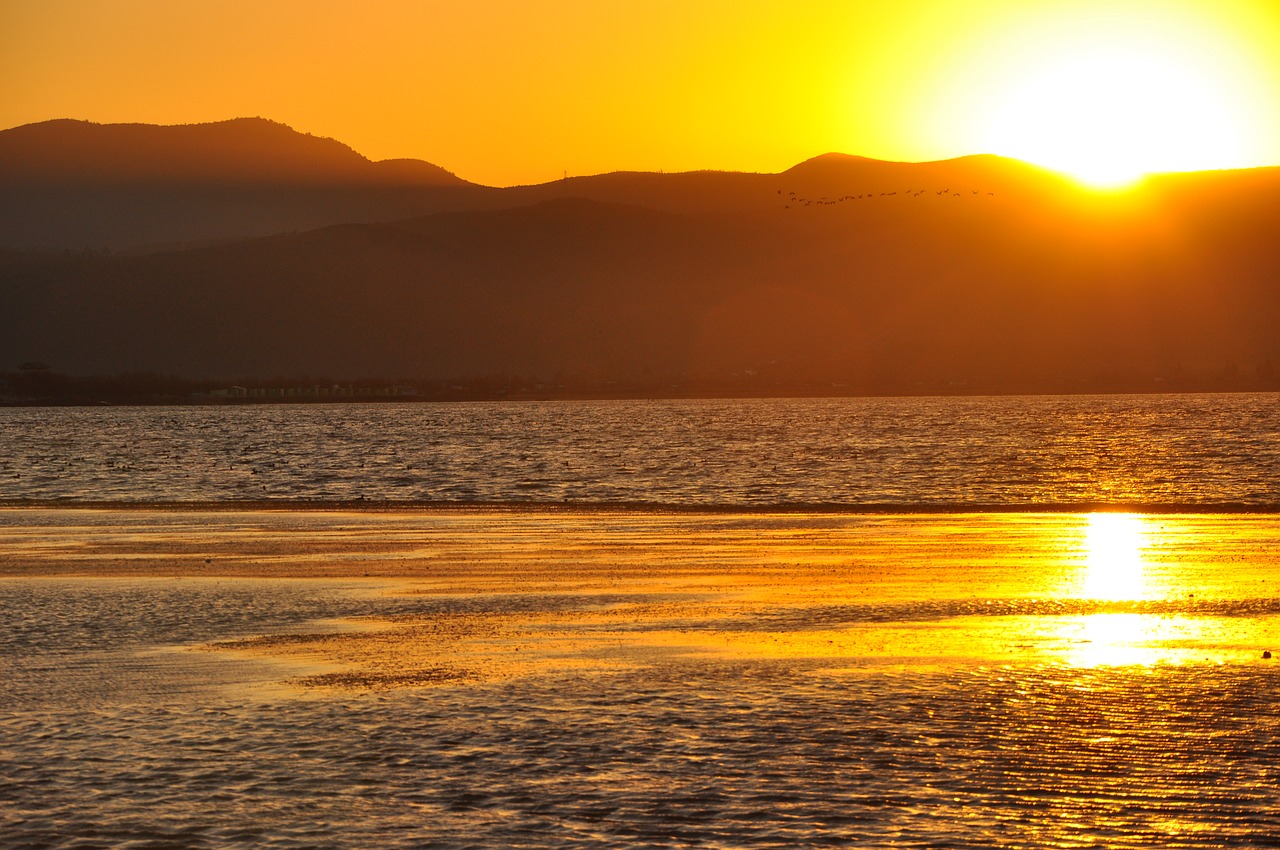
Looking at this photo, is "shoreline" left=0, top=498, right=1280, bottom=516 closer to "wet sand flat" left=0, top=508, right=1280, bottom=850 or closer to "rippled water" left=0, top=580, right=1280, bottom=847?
"wet sand flat" left=0, top=508, right=1280, bottom=850

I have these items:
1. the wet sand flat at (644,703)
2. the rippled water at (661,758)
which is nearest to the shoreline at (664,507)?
the wet sand flat at (644,703)

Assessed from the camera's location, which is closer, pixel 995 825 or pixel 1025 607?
pixel 995 825

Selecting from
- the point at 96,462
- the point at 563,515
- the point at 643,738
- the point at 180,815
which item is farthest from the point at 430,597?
the point at 96,462

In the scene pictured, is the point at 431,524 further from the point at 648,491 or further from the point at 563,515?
the point at 648,491

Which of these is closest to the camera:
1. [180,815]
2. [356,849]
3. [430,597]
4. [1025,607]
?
[356,849]

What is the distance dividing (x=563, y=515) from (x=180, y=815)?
3533 cm

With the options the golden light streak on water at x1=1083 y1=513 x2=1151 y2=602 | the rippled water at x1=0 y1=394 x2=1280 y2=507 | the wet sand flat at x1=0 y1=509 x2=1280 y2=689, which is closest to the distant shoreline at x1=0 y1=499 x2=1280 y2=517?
the rippled water at x1=0 y1=394 x2=1280 y2=507

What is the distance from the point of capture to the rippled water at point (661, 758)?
12164 millimetres

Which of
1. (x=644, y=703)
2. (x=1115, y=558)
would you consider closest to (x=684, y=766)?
(x=644, y=703)

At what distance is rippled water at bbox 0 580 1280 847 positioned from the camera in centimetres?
1216

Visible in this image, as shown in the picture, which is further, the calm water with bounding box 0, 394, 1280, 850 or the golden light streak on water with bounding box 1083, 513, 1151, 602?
the golden light streak on water with bounding box 1083, 513, 1151, 602

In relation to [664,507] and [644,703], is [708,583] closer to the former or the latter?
[644,703]

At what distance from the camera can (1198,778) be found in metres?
13.4

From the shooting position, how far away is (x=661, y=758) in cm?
1427
